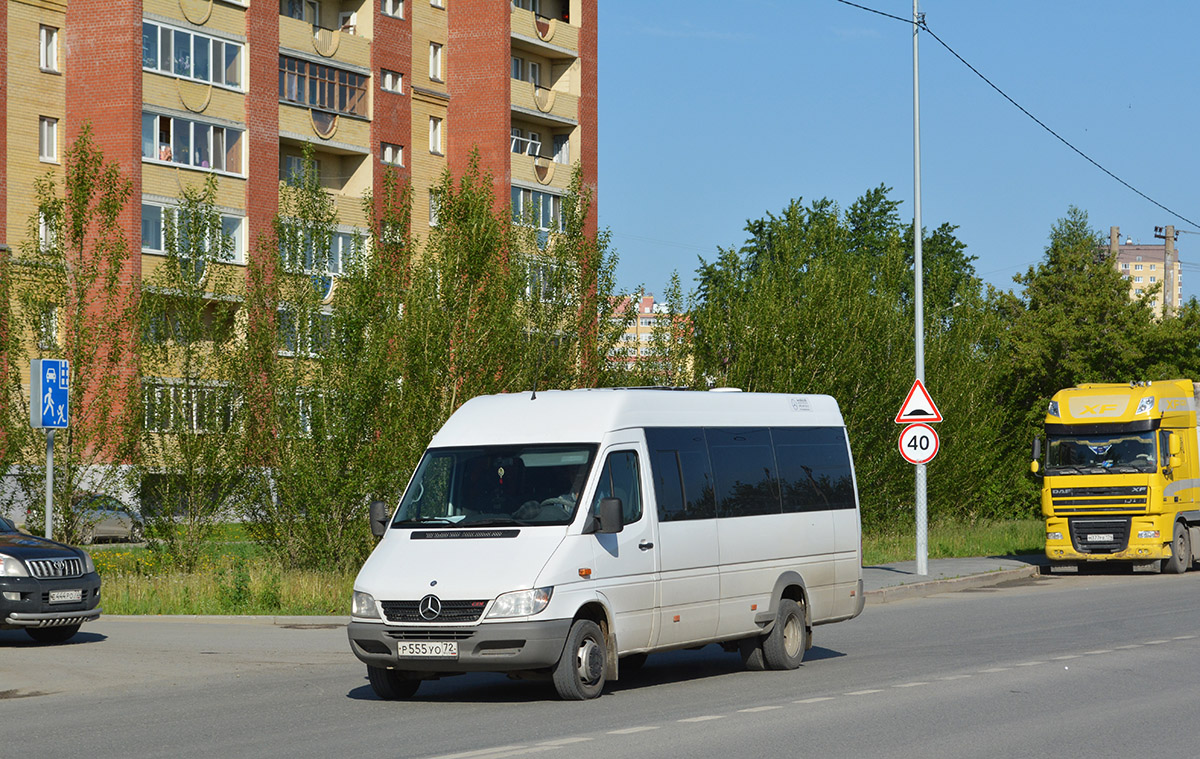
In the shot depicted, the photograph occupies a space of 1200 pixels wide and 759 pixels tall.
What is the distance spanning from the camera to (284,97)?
49.8 metres

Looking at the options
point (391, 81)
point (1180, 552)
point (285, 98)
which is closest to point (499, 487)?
point (1180, 552)

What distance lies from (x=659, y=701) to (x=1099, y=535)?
1821 centimetres

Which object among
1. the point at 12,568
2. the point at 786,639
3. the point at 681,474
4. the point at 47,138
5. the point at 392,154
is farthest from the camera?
the point at 392,154

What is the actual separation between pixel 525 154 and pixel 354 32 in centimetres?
861

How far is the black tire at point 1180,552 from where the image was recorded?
27.8 metres

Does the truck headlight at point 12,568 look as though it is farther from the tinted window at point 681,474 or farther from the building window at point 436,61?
the building window at point 436,61

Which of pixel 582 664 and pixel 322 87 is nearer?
pixel 582 664

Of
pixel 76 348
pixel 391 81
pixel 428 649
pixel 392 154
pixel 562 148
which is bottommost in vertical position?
pixel 428 649

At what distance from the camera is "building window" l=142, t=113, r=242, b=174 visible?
147 feet

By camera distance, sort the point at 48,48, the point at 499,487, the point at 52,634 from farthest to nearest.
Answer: the point at 48,48
the point at 52,634
the point at 499,487

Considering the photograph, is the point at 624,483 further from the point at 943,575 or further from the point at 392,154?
the point at 392,154

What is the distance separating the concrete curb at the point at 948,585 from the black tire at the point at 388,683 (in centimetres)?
1123

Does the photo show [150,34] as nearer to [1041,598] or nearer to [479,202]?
[479,202]

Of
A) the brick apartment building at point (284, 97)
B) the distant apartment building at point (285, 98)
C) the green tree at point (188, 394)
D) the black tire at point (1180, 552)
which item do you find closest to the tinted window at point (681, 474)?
the green tree at point (188, 394)
